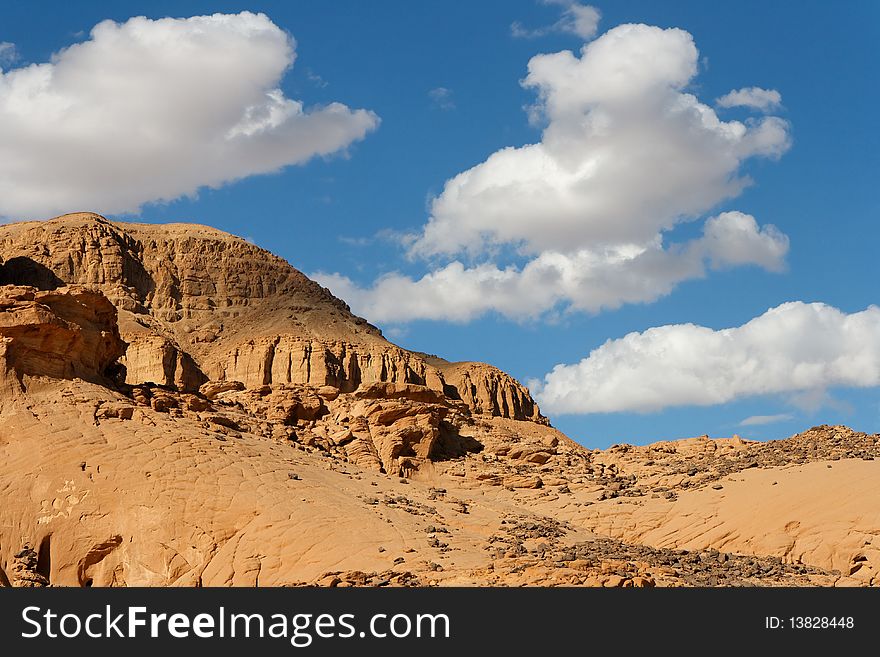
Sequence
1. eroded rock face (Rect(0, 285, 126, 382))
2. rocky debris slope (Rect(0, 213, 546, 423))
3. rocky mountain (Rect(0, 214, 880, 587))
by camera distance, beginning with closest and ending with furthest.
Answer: rocky mountain (Rect(0, 214, 880, 587))
eroded rock face (Rect(0, 285, 126, 382))
rocky debris slope (Rect(0, 213, 546, 423))

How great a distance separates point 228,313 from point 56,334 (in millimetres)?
70570

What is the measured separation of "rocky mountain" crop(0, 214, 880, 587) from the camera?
4116cm

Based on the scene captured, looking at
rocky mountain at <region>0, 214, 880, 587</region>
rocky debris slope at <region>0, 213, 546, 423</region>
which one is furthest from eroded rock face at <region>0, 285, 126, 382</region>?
rocky debris slope at <region>0, 213, 546, 423</region>

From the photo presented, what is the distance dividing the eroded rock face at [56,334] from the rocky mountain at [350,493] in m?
0.08

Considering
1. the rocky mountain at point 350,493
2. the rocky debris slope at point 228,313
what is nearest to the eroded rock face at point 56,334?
the rocky mountain at point 350,493

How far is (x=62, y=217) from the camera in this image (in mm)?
121875

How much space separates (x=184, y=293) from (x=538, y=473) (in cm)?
6470

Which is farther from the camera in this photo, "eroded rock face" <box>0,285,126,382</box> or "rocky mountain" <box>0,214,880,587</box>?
"eroded rock face" <box>0,285,126,382</box>

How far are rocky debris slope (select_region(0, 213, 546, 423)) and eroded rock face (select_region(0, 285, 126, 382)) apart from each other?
43120 mm

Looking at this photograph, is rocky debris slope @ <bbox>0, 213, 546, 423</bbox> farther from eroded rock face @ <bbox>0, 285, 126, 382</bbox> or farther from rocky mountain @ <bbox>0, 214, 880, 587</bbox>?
eroded rock face @ <bbox>0, 285, 126, 382</bbox>

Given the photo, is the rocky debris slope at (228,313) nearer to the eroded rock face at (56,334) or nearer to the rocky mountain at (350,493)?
the rocky mountain at (350,493)

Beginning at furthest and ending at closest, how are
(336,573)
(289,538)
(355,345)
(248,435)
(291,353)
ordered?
(355,345) < (291,353) < (248,435) < (289,538) < (336,573)
